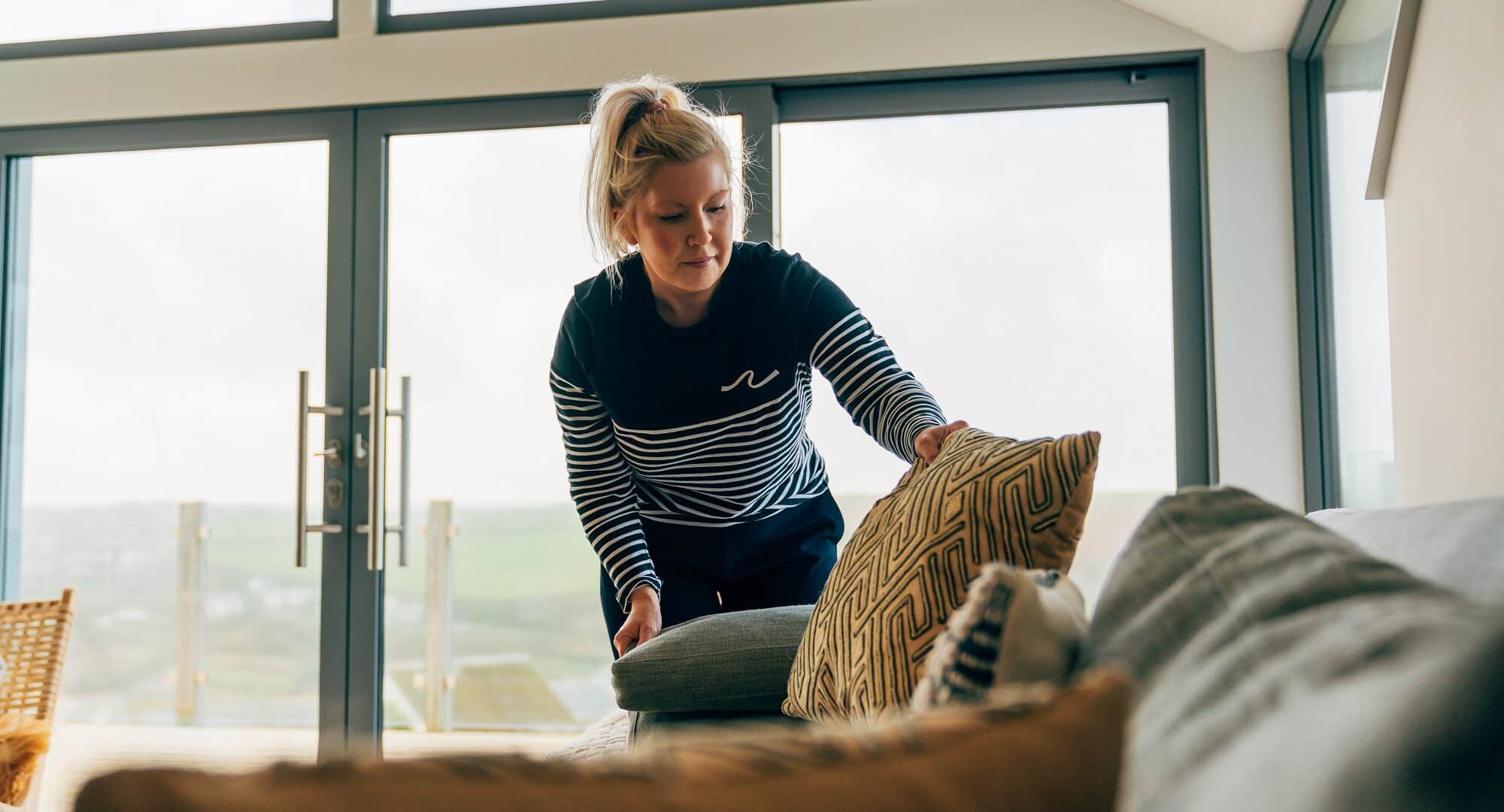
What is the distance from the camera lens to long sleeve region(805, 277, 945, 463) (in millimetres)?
1674

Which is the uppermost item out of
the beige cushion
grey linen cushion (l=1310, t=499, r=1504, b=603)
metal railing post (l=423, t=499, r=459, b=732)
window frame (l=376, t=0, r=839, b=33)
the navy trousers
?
window frame (l=376, t=0, r=839, b=33)

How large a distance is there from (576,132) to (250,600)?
1.64 metres

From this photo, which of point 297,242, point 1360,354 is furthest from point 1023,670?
point 297,242

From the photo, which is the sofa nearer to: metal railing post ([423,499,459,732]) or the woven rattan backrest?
the woven rattan backrest

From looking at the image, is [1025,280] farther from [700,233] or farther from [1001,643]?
[1001,643]

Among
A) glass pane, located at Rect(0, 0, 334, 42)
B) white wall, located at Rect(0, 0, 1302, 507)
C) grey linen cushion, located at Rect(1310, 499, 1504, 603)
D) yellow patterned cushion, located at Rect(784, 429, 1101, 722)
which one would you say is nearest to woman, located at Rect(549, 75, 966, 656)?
yellow patterned cushion, located at Rect(784, 429, 1101, 722)

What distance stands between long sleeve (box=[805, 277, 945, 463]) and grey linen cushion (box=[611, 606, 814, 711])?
0.34m

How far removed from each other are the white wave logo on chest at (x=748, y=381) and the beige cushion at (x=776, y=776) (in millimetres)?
1443

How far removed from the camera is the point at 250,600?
11.1 feet

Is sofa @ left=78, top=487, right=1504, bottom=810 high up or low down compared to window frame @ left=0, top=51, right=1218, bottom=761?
down

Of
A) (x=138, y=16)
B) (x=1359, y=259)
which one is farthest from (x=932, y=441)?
(x=138, y=16)

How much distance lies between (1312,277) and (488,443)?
218 centimetres

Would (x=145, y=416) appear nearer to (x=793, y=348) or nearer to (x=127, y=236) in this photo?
(x=127, y=236)

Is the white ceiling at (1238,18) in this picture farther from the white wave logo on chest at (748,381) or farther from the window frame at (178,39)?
the window frame at (178,39)
